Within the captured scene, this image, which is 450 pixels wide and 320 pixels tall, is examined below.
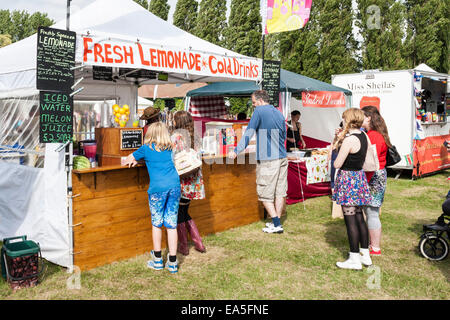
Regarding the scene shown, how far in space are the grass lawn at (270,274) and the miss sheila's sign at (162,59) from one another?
6.45ft

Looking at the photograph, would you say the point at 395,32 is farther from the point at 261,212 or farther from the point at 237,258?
the point at 237,258

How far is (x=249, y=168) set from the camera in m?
5.49

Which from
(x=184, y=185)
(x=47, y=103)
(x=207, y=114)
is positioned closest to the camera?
(x=47, y=103)

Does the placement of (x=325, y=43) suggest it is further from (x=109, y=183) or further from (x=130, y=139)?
(x=109, y=183)

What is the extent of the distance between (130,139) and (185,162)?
0.64 metres

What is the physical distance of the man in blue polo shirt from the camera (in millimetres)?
4863

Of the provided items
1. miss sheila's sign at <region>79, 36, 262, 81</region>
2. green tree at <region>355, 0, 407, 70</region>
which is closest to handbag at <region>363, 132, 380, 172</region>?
miss sheila's sign at <region>79, 36, 262, 81</region>

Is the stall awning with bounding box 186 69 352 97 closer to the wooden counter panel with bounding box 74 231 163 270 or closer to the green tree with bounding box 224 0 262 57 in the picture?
the wooden counter panel with bounding box 74 231 163 270

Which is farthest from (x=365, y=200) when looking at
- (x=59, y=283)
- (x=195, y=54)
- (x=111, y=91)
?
(x=111, y=91)

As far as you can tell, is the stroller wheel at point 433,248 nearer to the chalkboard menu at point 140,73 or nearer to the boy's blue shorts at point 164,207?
the boy's blue shorts at point 164,207

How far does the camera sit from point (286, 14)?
5.69 metres

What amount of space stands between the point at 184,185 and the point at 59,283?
1.44 m

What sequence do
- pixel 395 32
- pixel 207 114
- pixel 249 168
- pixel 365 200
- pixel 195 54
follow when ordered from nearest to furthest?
1. pixel 365 200
2. pixel 195 54
3. pixel 249 168
4. pixel 207 114
5. pixel 395 32

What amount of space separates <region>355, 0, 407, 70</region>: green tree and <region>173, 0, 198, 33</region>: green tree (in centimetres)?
1184
